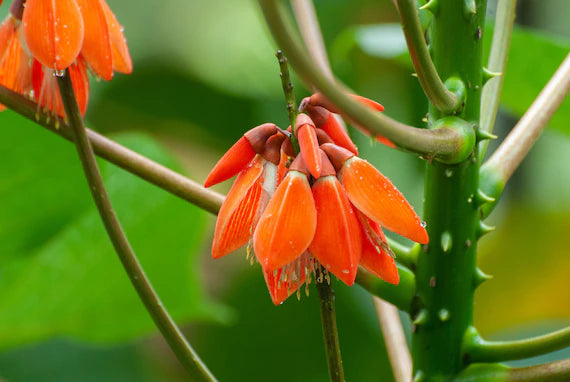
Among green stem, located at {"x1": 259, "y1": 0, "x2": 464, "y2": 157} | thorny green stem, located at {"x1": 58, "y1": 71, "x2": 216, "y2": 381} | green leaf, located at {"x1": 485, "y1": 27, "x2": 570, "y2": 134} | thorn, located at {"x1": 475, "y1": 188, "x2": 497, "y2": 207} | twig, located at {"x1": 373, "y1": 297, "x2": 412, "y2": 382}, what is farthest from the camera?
green leaf, located at {"x1": 485, "y1": 27, "x2": 570, "y2": 134}

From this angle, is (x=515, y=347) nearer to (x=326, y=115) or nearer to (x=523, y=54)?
(x=326, y=115)

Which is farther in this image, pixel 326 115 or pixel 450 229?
pixel 450 229

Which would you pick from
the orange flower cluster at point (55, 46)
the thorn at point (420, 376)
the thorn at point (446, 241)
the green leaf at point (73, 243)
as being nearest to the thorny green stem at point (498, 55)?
the thorn at point (446, 241)

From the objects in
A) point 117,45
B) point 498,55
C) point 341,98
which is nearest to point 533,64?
point 498,55

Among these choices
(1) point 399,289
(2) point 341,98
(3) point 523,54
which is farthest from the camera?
(3) point 523,54

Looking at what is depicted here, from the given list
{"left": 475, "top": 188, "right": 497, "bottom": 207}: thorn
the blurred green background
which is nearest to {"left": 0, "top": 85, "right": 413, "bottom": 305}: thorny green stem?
{"left": 475, "top": 188, "right": 497, "bottom": 207}: thorn

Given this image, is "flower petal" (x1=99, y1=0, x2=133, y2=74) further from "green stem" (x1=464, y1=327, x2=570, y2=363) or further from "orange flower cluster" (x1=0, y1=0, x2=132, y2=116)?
"green stem" (x1=464, y1=327, x2=570, y2=363)

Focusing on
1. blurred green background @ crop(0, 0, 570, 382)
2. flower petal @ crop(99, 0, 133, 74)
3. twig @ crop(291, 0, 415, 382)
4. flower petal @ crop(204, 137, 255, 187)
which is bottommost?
blurred green background @ crop(0, 0, 570, 382)
